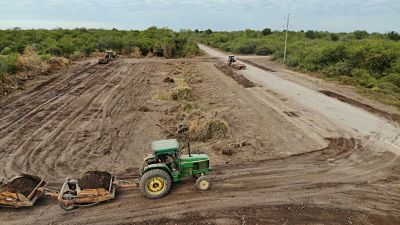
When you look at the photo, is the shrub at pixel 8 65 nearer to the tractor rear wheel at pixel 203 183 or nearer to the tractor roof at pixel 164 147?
the tractor roof at pixel 164 147

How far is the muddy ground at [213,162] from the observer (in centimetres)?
965

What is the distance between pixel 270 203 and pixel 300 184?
1777 mm

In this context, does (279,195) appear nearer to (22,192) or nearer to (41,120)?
(22,192)

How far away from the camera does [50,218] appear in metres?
9.42

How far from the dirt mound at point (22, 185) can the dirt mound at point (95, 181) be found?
142 centimetres

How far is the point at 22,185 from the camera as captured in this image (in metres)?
10.2

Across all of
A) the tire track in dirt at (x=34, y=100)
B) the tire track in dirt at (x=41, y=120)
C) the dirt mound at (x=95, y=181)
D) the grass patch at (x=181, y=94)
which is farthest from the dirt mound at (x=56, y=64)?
the dirt mound at (x=95, y=181)

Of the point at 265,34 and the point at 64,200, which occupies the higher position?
the point at 265,34

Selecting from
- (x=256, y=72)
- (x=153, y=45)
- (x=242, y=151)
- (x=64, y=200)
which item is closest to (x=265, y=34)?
(x=153, y=45)

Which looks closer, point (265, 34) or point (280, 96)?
point (280, 96)

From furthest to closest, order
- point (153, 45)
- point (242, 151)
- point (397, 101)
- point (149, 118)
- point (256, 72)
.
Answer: point (153, 45)
point (256, 72)
point (397, 101)
point (149, 118)
point (242, 151)

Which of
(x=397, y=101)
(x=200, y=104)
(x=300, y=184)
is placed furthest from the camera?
(x=397, y=101)

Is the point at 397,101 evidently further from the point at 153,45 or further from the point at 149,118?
the point at 153,45

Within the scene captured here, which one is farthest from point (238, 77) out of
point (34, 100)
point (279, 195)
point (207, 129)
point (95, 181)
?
point (95, 181)
